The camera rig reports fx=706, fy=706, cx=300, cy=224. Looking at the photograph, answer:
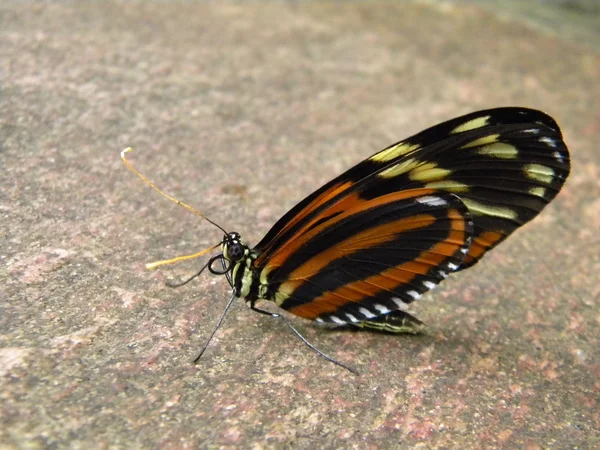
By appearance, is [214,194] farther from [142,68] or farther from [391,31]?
[391,31]

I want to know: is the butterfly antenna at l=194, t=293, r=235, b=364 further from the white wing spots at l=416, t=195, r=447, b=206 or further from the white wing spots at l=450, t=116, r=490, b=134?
the white wing spots at l=450, t=116, r=490, b=134

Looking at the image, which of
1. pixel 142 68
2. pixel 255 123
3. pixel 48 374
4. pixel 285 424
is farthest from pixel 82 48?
pixel 285 424

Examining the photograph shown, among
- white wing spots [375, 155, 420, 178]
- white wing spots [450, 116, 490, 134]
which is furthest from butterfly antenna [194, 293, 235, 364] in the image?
white wing spots [450, 116, 490, 134]

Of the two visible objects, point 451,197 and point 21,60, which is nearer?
point 451,197

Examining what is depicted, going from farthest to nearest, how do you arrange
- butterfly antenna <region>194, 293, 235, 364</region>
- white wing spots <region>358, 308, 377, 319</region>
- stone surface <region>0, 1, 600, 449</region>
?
white wing spots <region>358, 308, 377, 319</region> < butterfly antenna <region>194, 293, 235, 364</region> < stone surface <region>0, 1, 600, 449</region>

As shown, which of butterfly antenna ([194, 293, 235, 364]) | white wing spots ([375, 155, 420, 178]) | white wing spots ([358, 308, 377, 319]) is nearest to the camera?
butterfly antenna ([194, 293, 235, 364])

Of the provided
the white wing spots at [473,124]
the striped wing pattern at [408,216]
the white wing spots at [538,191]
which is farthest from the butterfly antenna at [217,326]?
the white wing spots at [538,191]

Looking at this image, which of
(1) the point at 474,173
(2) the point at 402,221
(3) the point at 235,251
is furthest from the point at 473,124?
(3) the point at 235,251
